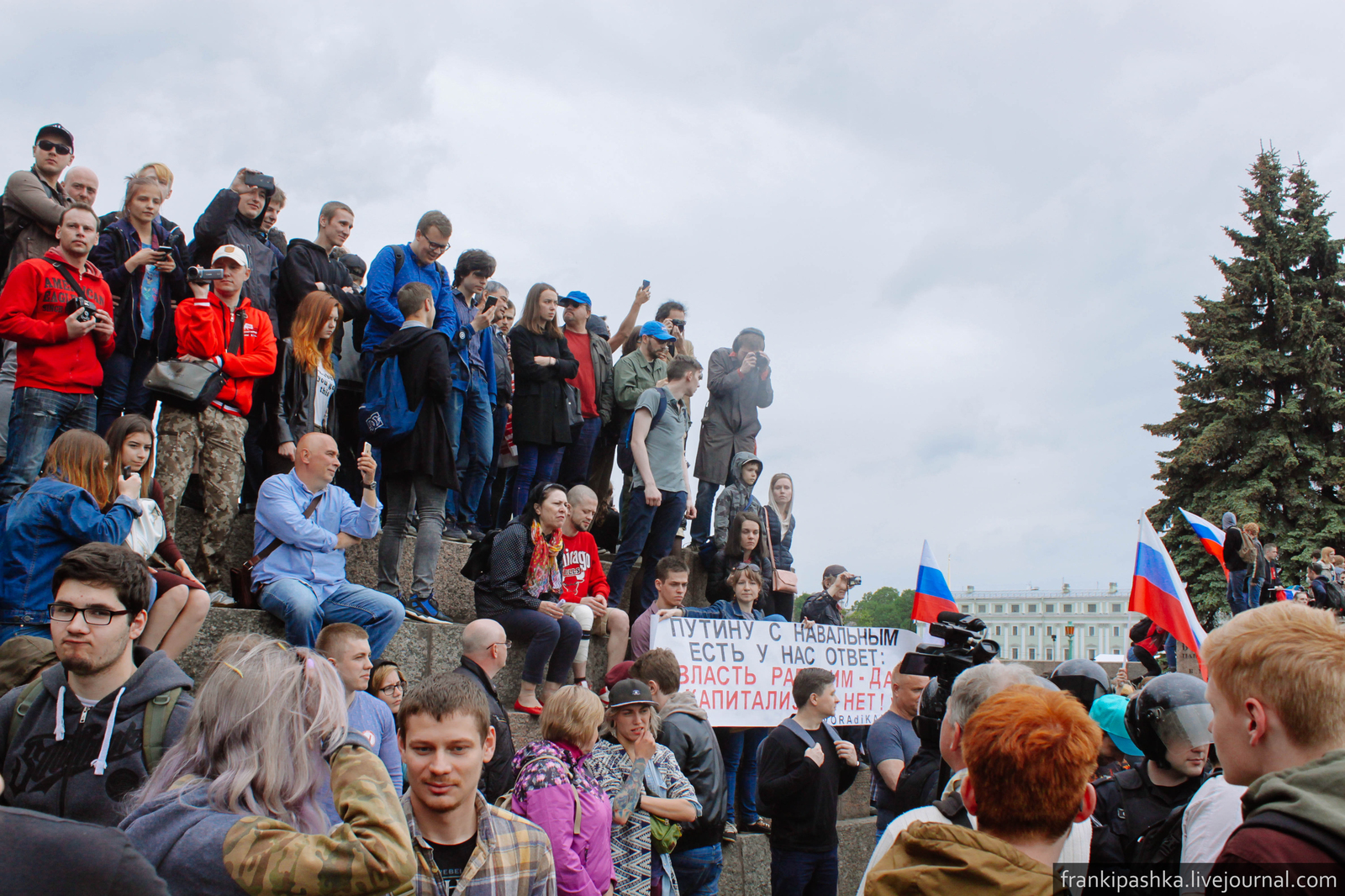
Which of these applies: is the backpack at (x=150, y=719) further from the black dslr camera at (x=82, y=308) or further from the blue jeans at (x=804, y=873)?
the blue jeans at (x=804, y=873)

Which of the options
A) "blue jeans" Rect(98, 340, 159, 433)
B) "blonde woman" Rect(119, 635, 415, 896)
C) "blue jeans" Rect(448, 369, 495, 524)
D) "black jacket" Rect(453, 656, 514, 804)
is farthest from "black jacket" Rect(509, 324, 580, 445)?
"blonde woman" Rect(119, 635, 415, 896)

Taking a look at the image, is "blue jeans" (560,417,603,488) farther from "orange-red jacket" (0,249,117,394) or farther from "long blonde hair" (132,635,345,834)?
"long blonde hair" (132,635,345,834)

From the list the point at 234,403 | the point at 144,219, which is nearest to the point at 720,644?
the point at 234,403

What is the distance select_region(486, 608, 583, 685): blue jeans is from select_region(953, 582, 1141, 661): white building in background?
9563 centimetres

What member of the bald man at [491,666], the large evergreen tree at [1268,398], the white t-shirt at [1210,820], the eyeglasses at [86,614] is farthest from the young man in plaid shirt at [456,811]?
the large evergreen tree at [1268,398]

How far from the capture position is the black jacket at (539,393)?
809 cm

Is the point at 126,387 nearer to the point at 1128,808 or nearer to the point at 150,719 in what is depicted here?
the point at 150,719

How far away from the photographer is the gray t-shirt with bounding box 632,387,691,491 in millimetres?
8312

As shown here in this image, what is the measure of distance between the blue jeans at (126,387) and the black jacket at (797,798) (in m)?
4.42

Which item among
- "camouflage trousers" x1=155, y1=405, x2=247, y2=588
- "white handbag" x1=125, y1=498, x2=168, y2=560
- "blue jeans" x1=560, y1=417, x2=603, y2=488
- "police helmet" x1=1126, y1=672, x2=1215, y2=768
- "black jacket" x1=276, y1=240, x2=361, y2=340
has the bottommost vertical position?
"police helmet" x1=1126, y1=672, x2=1215, y2=768

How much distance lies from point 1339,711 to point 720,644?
538 cm

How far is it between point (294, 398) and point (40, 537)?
106 inches

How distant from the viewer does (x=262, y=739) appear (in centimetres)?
216

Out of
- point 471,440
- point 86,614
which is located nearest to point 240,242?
point 471,440
